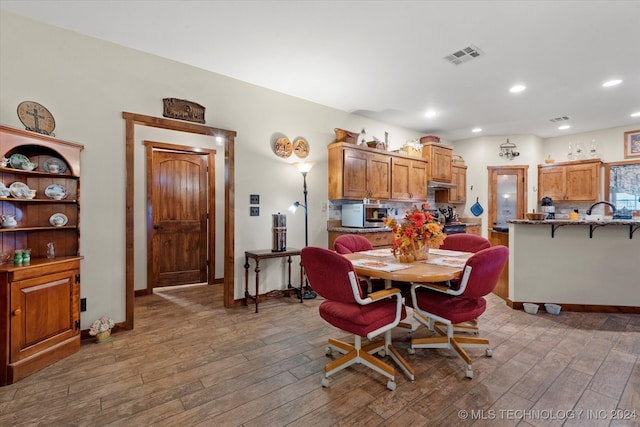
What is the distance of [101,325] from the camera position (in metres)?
2.87

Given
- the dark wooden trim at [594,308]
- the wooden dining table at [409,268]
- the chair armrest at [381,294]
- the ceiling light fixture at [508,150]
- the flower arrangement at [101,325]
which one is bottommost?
the dark wooden trim at [594,308]

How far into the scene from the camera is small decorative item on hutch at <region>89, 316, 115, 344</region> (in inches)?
112

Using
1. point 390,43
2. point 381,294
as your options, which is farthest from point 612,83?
point 381,294

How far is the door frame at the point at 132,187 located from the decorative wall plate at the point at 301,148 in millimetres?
929

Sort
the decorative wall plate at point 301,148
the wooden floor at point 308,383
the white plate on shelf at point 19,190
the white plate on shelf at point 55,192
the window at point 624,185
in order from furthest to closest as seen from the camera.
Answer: the window at point 624,185 → the decorative wall plate at point 301,148 → the white plate on shelf at point 55,192 → the white plate on shelf at point 19,190 → the wooden floor at point 308,383

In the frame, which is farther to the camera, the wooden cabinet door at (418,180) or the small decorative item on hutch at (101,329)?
the wooden cabinet door at (418,180)

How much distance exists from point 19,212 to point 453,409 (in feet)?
11.7

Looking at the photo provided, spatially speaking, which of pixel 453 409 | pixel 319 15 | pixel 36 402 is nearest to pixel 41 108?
pixel 36 402

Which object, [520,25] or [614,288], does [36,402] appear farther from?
[614,288]

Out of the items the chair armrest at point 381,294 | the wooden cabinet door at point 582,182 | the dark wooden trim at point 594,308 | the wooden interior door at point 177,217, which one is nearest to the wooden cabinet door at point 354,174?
the wooden interior door at point 177,217

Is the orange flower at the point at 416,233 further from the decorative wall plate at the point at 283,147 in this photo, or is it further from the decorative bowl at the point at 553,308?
the decorative wall plate at the point at 283,147

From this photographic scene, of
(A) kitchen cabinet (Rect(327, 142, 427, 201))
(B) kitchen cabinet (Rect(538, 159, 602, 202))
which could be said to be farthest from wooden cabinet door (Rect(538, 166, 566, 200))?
(A) kitchen cabinet (Rect(327, 142, 427, 201))

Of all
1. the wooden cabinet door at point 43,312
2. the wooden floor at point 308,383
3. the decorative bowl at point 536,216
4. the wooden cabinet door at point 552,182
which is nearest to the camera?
the wooden floor at point 308,383

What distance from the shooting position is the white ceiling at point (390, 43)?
253cm
